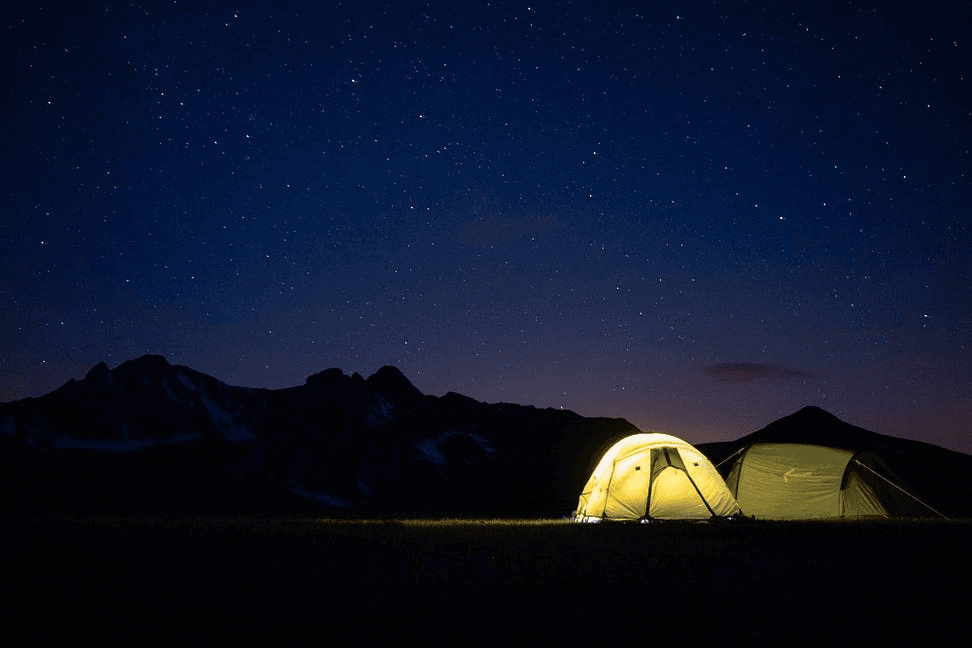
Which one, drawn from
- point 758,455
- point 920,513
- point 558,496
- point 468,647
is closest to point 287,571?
point 468,647

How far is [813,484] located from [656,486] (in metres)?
5.21

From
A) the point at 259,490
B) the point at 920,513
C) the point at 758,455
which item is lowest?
the point at 259,490

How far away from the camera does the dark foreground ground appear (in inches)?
187

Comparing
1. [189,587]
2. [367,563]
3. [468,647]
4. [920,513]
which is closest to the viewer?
[468,647]

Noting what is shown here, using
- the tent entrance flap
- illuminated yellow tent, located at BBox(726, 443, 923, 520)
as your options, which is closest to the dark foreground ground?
the tent entrance flap

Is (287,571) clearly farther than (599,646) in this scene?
Yes

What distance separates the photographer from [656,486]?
17750 millimetres

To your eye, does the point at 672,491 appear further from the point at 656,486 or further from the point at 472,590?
the point at 472,590

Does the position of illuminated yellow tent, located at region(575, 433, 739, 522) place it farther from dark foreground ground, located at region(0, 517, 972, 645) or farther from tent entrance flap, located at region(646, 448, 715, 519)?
dark foreground ground, located at region(0, 517, 972, 645)

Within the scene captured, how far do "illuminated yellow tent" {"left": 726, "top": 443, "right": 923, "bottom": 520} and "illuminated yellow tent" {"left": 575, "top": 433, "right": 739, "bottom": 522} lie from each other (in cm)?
230

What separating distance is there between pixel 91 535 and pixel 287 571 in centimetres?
469

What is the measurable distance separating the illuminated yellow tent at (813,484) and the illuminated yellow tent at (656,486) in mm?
2296

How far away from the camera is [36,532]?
10.2m

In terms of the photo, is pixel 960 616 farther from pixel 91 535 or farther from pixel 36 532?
pixel 36 532
